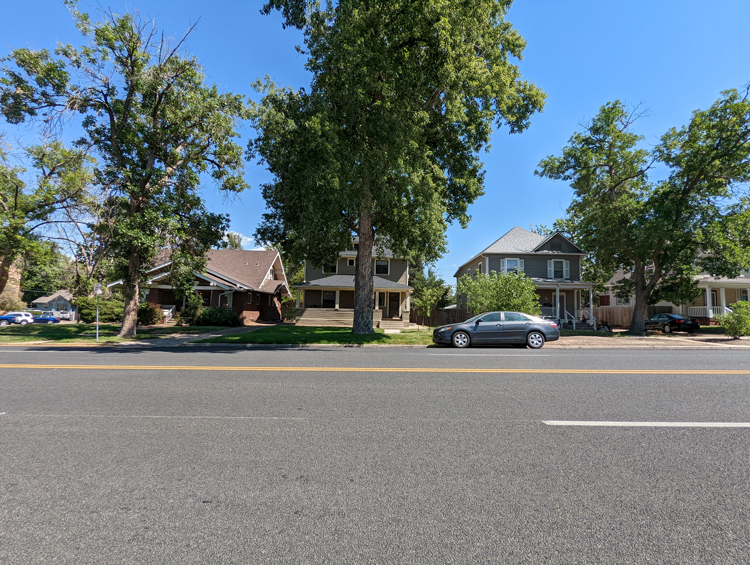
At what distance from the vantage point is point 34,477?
A: 3.43 metres

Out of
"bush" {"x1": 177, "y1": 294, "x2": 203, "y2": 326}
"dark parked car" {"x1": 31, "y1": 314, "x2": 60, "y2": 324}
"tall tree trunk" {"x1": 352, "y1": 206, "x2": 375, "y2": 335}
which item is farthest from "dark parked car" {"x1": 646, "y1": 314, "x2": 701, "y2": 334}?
"dark parked car" {"x1": 31, "y1": 314, "x2": 60, "y2": 324}

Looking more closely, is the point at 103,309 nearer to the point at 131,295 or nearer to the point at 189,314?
the point at 189,314

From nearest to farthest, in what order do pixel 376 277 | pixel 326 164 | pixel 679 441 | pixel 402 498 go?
pixel 402 498 < pixel 679 441 < pixel 326 164 < pixel 376 277

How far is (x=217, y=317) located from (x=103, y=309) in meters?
7.81

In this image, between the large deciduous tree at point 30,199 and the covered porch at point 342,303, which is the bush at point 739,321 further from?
the large deciduous tree at point 30,199

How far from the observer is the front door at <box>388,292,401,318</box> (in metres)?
35.0

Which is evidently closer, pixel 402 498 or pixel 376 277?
pixel 402 498

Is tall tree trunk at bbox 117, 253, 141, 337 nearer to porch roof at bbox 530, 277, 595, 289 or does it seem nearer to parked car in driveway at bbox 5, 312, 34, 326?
porch roof at bbox 530, 277, 595, 289

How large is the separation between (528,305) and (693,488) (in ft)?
59.7

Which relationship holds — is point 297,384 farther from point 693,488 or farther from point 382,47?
point 382,47

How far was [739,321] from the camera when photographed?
69.4 feet

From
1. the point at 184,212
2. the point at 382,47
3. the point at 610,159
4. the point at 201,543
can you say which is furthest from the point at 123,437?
the point at 610,159

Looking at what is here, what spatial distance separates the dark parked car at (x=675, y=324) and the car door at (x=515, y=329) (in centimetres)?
1964

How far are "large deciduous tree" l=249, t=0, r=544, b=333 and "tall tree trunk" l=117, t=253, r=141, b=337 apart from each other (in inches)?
285
